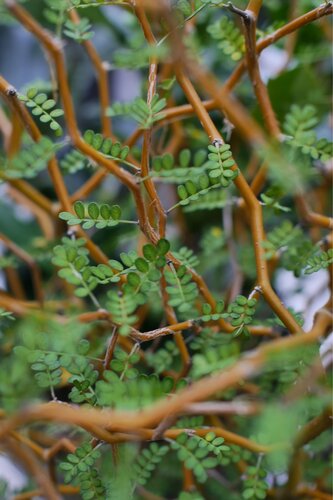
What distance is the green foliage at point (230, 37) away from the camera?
52 cm

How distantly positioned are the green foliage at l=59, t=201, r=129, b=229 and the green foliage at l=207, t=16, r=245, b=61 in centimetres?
18

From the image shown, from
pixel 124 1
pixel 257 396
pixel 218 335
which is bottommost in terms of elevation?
pixel 257 396

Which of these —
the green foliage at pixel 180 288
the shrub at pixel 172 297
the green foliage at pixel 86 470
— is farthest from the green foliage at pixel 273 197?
the green foliage at pixel 86 470

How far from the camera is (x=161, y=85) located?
51 centimetres

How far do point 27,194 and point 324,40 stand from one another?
0.46 metres

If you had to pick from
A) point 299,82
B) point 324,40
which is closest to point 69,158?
point 299,82

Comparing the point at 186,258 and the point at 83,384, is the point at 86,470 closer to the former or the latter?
the point at 83,384

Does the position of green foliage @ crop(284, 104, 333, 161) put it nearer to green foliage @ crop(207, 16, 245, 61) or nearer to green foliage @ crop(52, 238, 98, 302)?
green foliage @ crop(207, 16, 245, 61)

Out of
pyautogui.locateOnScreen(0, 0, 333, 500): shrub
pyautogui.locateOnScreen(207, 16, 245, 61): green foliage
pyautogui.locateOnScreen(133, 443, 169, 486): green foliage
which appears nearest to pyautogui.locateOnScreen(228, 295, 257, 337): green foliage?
pyautogui.locateOnScreen(0, 0, 333, 500): shrub

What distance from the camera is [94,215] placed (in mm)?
419

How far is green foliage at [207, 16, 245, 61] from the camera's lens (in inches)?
20.4

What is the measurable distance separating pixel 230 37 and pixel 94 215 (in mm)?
203

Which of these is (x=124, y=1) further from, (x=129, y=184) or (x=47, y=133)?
(x=47, y=133)

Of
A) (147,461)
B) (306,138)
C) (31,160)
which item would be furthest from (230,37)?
(147,461)
